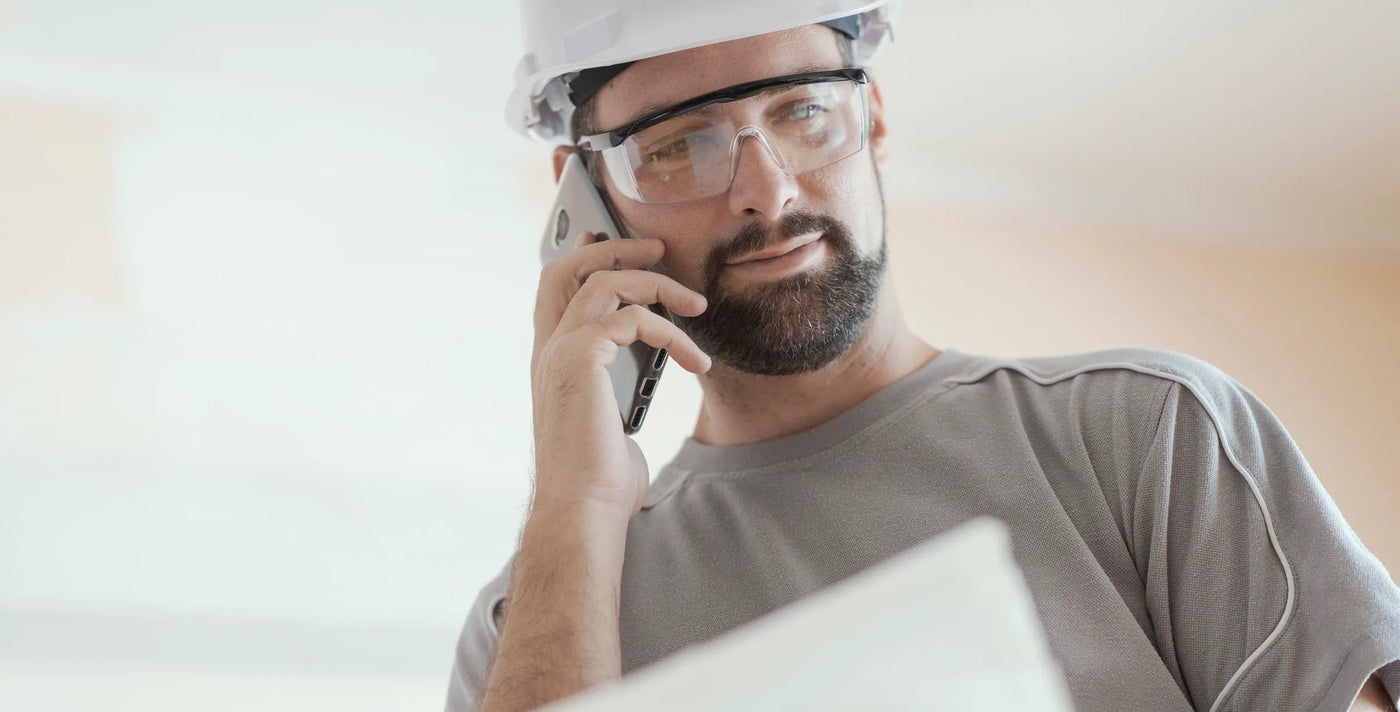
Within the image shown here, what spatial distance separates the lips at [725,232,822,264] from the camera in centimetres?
136

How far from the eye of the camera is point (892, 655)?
1.49 ft

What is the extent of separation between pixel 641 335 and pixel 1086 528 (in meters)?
0.51

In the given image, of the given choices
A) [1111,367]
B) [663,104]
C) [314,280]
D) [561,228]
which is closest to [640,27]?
[663,104]

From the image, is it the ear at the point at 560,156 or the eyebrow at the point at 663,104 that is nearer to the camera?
the eyebrow at the point at 663,104

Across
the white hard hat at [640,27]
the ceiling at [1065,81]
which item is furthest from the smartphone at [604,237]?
the ceiling at [1065,81]

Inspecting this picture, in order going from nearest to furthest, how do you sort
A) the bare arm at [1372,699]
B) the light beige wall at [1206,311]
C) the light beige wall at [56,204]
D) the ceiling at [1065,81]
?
the bare arm at [1372,699]
the light beige wall at [56,204]
the ceiling at [1065,81]
the light beige wall at [1206,311]

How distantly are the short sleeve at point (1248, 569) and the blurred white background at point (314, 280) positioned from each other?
225 centimetres

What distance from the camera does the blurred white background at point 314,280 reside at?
2.81 metres

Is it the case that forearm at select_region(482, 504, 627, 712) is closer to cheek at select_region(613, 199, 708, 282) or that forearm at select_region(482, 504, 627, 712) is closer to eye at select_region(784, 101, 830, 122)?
cheek at select_region(613, 199, 708, 282)

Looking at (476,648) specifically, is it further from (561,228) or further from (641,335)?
(561,228)

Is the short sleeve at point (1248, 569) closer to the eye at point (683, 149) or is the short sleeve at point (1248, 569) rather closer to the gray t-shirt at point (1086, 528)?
the gray t-shirt at point (1086, 528)

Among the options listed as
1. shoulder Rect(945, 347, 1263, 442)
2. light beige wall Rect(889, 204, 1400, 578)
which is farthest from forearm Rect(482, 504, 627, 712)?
light beige wall Rect(889, 204, 1400, 578)

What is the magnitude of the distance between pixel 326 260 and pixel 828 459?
2235 millimetres

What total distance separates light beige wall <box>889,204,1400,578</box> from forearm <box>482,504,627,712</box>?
2.98 m
